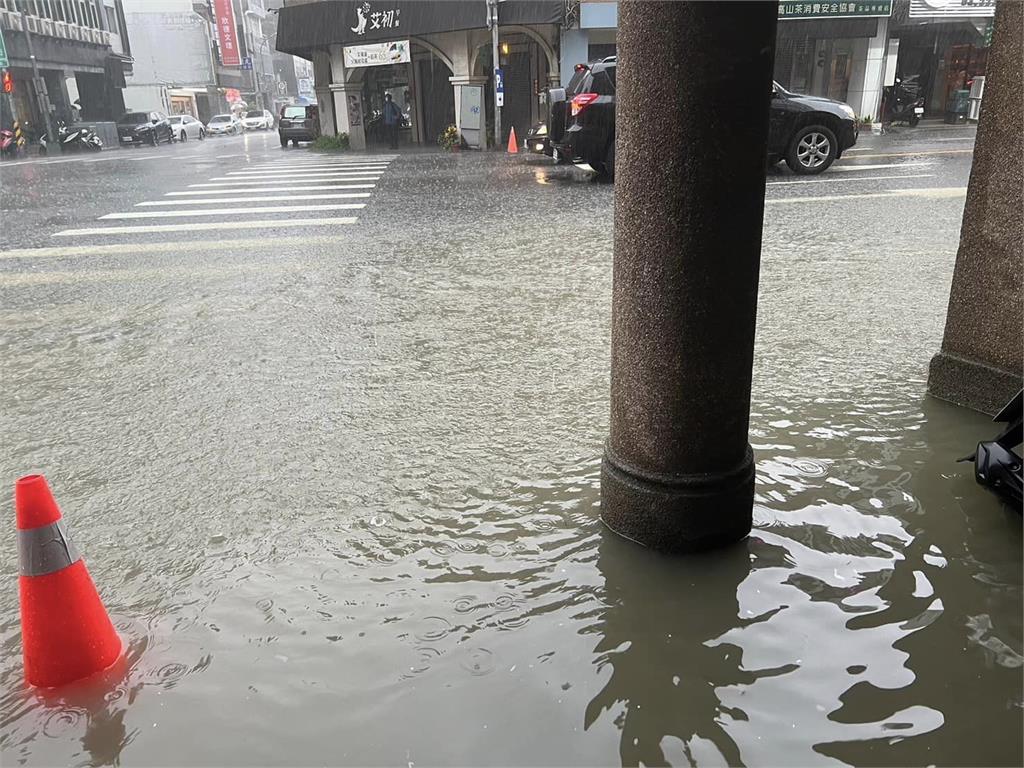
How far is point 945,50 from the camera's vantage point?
2761 centimetres

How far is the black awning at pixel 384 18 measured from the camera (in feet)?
69.5

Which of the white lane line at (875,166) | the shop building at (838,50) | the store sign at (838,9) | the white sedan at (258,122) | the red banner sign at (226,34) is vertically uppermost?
the red banner sign at (226,34)

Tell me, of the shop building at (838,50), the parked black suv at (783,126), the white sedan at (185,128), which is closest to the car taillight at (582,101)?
the parked black suv at (783,126)

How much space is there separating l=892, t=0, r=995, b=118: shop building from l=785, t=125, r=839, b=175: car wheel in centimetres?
1459

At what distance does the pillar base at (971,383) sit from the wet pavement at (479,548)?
99 millimetres

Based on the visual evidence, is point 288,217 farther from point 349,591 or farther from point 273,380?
point 349,591

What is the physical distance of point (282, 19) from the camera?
25625 millimetres

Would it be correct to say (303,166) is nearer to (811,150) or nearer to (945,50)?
(811,150)

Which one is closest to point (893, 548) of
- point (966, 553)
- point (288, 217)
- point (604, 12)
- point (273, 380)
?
point (966, 553)

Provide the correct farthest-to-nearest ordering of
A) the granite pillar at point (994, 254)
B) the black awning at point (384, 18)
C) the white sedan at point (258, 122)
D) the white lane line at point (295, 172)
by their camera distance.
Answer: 1. the white sedan at point (258, 122)
2. the black awning at point (384, 18)
3. the white lane line at point (295, 172)
4. the granite pillar at point (994, 254)

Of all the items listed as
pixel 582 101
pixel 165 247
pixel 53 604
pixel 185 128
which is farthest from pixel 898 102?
pixel 185 128

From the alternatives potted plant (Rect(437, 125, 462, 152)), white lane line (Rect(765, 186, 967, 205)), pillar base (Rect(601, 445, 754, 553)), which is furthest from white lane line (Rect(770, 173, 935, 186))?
potted plant (Rect(437, 125, 462, 152))

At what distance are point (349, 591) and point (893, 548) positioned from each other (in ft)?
6.05

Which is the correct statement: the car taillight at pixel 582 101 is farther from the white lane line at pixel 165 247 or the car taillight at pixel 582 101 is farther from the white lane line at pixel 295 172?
the white lane line at pixel 295 172
